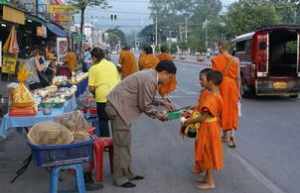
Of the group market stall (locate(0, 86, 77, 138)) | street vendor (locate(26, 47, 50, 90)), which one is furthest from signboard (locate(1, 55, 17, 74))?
market stall (locate(0, 86, 77, 138))

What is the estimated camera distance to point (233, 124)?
1139cm

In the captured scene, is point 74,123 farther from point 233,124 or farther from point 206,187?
point 233,124

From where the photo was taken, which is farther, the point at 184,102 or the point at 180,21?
the point at 180,21

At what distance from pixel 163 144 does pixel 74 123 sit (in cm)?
392

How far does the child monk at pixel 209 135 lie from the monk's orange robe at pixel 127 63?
11262 mm

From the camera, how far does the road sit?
8305mm

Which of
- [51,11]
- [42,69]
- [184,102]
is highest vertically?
[51,11]

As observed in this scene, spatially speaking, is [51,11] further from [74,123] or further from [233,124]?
[74,123]

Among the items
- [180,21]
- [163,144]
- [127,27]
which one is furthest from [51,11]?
[127,27]

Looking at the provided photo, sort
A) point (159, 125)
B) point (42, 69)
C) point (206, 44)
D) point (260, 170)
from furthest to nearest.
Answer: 1. point (206, 44)
2. point (42, 69)
3. point (159, 125)
4. point (260, 170)

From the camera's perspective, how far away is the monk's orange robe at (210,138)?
8.15 metres

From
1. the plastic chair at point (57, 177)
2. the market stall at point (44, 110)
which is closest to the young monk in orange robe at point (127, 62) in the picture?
the market stall at point (44, 110)

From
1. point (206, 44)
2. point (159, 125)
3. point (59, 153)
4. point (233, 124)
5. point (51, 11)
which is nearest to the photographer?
point (59, 153)

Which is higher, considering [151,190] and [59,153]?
[59,153]
